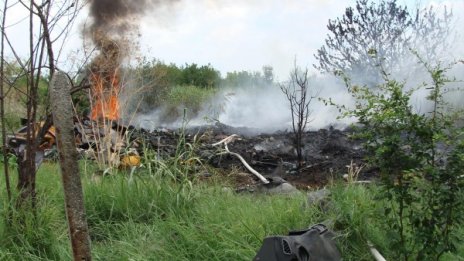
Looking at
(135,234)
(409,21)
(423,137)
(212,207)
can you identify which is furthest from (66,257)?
(409,21)

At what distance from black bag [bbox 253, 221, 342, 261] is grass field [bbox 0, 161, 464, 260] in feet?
1.53

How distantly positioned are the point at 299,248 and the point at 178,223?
4.70ft

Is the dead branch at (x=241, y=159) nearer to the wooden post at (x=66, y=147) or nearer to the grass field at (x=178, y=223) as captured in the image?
the grass field at (x=178, y=223)

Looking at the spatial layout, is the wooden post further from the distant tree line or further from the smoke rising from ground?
the distant tree line

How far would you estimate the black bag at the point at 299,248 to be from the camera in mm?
2355

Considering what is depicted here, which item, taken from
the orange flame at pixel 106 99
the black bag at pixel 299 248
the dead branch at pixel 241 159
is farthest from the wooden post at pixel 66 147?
the orange flame at pixel 106 99

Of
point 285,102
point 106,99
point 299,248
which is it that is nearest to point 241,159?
point 106,99

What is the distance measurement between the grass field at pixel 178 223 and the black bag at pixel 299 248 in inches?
18.3

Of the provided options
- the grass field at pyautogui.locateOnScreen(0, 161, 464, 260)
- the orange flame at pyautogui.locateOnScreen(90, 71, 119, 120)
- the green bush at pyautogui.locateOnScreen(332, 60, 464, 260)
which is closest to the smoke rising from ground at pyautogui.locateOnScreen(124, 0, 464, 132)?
the orange flame at pyautogui.locateOnScreen(90, 71, 119, 120)

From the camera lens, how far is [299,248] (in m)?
2.44

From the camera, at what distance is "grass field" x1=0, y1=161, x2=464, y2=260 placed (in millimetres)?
3229

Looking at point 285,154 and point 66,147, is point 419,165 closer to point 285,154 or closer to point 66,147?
point 66,147

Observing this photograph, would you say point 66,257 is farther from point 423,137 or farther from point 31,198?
point 423,137

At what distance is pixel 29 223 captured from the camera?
3398mm
